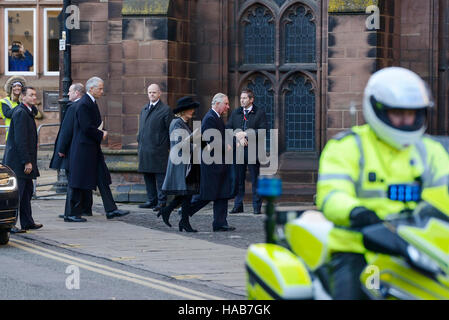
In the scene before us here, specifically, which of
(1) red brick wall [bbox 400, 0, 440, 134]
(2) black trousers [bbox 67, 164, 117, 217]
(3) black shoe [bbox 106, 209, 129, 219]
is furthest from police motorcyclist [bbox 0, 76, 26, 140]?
(1) red brick wall [bbox 400, 0, 440, 134]

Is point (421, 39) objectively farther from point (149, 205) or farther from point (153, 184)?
point (149, 205)

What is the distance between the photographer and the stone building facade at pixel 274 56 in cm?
1565

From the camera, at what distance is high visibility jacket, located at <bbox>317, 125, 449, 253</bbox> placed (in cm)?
534

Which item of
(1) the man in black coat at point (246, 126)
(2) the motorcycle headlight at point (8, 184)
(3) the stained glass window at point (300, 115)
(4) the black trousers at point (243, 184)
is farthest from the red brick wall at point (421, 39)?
(2) the motorcycle headlight at point (8, 184)

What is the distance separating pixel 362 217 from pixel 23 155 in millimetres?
8305

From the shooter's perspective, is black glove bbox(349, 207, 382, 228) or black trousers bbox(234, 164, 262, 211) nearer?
black glove bbox(349, 207, 382, 228)

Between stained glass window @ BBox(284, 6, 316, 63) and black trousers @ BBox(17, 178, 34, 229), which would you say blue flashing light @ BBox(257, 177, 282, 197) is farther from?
stained glass window @ BBox(284, 6, 316, 63)

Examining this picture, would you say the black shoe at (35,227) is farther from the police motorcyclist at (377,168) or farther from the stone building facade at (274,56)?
the police motorcyclist at (377,168)

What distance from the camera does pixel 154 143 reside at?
1584 centimetres

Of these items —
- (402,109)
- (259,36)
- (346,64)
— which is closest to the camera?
(402,109)

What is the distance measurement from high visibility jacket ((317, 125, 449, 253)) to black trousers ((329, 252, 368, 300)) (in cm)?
18

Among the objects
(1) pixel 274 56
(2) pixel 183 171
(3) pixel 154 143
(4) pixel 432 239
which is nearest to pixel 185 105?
(2) pixel 183 171
